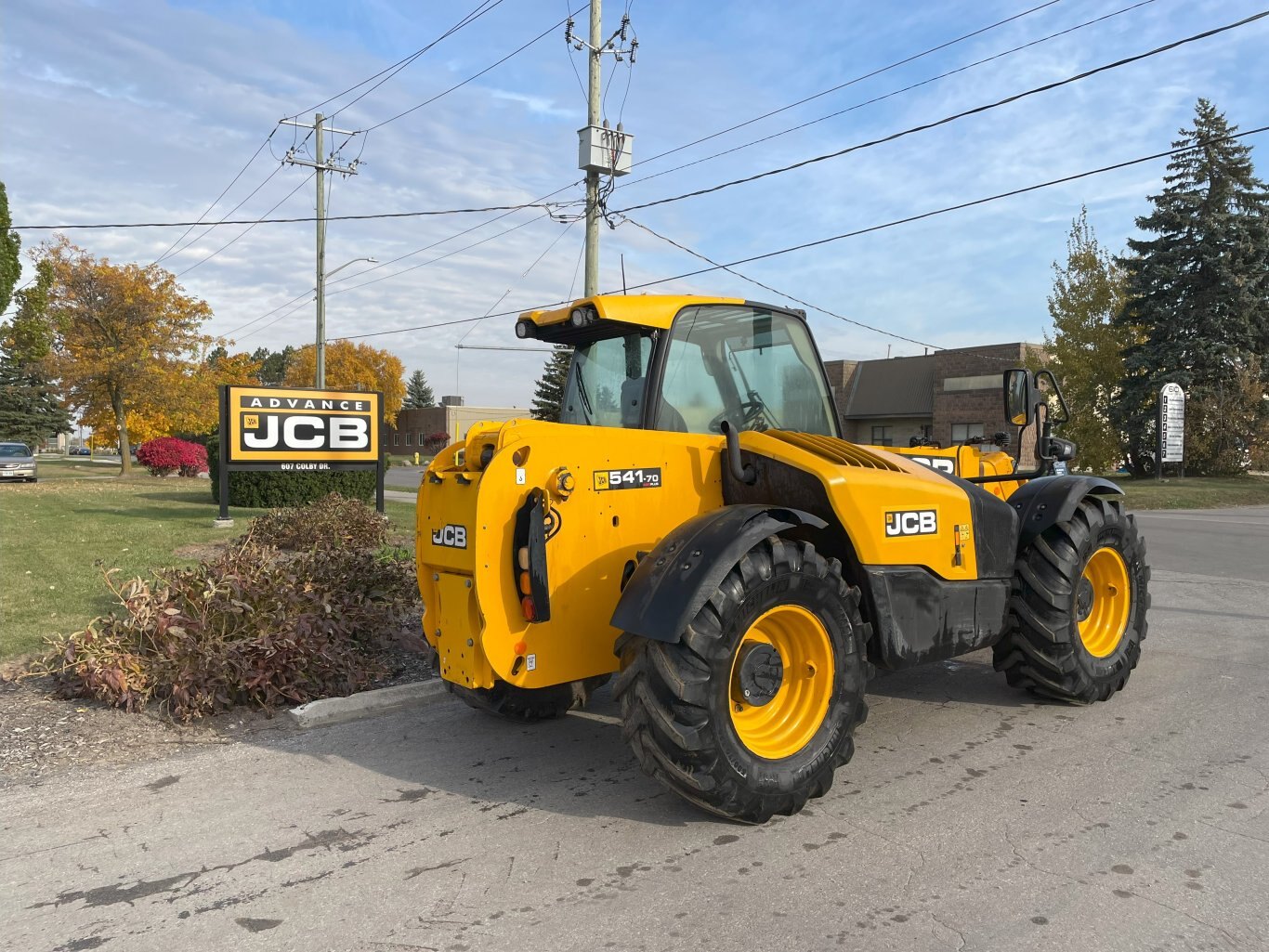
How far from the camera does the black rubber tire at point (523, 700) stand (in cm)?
500

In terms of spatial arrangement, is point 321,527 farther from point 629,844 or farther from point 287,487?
point 287,487

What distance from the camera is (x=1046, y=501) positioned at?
548cm

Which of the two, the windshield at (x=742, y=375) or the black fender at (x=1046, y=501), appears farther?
the black fender at (x=1046, y=501)

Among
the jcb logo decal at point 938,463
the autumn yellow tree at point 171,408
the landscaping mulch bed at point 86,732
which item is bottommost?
the landscaping mulch bed at point 86,732

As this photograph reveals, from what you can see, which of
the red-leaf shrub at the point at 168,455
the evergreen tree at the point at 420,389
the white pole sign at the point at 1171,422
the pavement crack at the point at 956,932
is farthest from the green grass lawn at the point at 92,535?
the evergreen tree at the point at 420,389

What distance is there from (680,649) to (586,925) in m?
1.08

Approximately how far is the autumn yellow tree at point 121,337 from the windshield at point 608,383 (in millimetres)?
31659

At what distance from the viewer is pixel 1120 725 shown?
523 cm

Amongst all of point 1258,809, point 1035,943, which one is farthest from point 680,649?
point 1258,809

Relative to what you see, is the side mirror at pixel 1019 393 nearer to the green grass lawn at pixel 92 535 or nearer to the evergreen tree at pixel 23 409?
the green grass lawn at pixel 92 535

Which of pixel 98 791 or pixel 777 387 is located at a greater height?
pixel 777 387

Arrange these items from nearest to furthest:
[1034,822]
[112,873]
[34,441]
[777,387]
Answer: [112,873] → [1034,822] → [777,387] → [34,441]

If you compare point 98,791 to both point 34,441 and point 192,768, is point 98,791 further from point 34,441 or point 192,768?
point 34,441

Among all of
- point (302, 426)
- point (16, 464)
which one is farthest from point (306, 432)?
point (16, 464)
